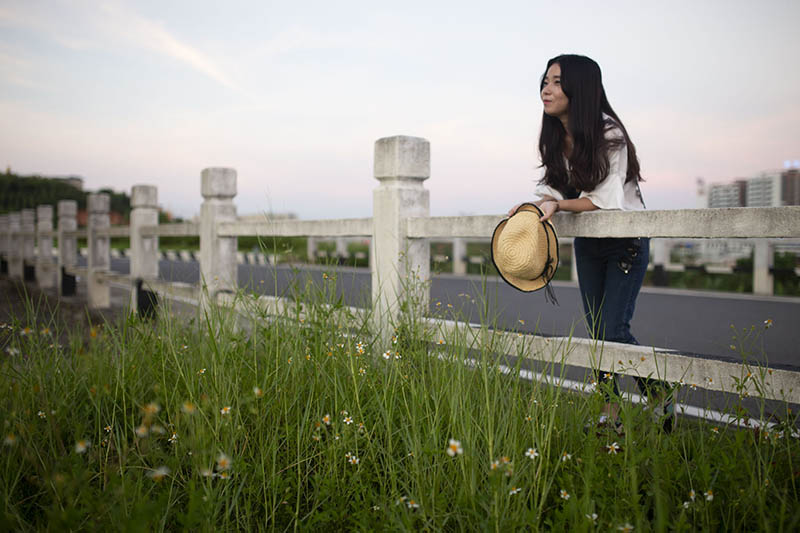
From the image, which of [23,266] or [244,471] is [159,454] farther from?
[23,266]

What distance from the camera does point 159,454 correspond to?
2580 millimetres

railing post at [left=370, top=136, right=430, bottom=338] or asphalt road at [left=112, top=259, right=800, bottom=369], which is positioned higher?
railing post at [left=370, top=136, right=430, bottom=338]

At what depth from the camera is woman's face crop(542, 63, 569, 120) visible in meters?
3.49

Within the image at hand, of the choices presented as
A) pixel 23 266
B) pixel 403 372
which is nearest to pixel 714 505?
pixel 403 372

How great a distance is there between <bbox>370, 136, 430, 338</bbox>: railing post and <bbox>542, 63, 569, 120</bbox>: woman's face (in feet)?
3.59

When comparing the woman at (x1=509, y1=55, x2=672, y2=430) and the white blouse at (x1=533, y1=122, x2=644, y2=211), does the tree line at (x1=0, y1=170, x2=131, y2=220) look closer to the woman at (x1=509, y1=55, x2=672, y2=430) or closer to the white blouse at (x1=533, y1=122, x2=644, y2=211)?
the woman at (x1=509, y1=55, x2=672, y2=430)

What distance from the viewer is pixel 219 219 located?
6.37m

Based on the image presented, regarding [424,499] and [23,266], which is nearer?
[424,499]

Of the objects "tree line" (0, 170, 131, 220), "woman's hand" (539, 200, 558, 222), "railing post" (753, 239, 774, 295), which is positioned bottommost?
"railing post" (753, 239, 774, 295)

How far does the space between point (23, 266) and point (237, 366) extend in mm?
13451

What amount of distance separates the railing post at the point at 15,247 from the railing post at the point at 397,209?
12.9 metres

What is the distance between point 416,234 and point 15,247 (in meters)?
13.8

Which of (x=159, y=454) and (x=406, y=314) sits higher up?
(x=406, y=314)

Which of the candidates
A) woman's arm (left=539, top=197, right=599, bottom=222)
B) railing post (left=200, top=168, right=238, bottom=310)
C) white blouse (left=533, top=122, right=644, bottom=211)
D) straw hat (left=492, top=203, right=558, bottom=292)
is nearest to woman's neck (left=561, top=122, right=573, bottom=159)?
white blouse (left=533, top=122, right=644, bottom=211)
